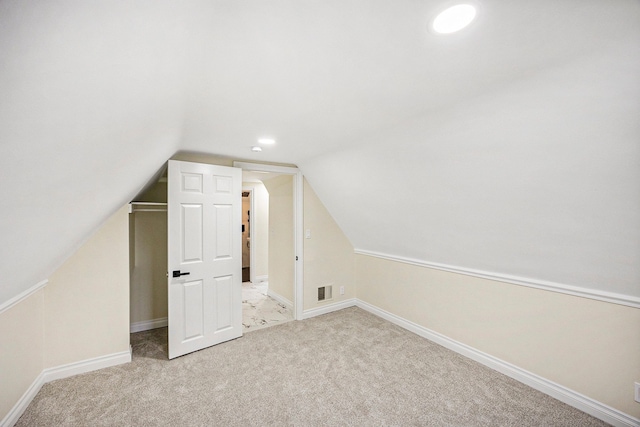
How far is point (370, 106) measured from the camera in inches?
66.7

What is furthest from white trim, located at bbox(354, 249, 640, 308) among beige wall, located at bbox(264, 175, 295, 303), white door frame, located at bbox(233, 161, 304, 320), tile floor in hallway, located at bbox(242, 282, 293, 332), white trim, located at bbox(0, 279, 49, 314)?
white trim, located at bbox(0, 279, 49, 314)

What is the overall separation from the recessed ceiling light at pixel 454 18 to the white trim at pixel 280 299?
387 centimetres

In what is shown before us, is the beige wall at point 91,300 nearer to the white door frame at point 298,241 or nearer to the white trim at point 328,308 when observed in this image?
the white door frame at point 298,241

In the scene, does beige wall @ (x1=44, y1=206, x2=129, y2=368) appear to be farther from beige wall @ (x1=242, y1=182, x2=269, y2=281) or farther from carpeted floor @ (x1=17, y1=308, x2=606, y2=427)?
beige wall @ (x1=242, y1=182, x2=269, y2=281)

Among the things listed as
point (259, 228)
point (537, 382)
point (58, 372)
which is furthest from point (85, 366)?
point (537, 382)

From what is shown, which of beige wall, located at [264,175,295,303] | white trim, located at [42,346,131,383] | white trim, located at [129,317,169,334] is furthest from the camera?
beige wall, located at [264,175,295,303]

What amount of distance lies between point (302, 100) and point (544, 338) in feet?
8.82

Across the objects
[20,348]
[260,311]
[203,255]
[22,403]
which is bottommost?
[260,311]

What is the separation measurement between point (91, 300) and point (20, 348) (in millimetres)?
550

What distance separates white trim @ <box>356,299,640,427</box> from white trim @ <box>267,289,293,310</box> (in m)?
1.79

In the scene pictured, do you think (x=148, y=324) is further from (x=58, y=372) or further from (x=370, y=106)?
(x=370, y=106)

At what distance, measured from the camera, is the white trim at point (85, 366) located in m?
2.30

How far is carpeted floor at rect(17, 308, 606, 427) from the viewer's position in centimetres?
186

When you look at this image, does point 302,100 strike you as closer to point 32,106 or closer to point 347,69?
point 347,69
